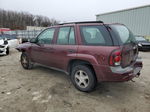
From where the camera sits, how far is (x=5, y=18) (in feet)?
209

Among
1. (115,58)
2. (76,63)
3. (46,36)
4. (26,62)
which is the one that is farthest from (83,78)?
(26,62)

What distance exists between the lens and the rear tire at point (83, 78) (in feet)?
10.0

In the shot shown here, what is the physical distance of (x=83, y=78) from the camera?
3.23 meters

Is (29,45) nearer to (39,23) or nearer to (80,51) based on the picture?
(80,51)

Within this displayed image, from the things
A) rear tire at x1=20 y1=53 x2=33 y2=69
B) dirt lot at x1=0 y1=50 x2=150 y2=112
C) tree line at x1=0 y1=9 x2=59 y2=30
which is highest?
tree line at x1=0 y1=9 x2=59 y2=30

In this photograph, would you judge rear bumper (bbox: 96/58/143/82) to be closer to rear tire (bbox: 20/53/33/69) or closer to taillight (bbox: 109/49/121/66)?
taillight (bbox: 109/49/121/66)

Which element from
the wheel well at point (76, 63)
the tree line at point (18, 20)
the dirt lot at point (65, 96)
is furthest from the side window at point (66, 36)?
the tree line at point (18, 20)

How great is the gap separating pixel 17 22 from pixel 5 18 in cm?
583

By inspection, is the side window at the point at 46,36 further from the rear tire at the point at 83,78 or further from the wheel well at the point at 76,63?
the rear tire at the point at 83,78

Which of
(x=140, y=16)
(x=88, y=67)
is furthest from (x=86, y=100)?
(x=140, y=16)

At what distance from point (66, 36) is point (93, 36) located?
0.86 metres

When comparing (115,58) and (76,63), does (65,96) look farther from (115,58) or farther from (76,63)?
(115,58)

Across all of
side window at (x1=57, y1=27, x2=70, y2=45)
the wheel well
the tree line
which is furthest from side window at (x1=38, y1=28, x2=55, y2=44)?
the tree line

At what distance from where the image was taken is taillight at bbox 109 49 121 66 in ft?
8.41
